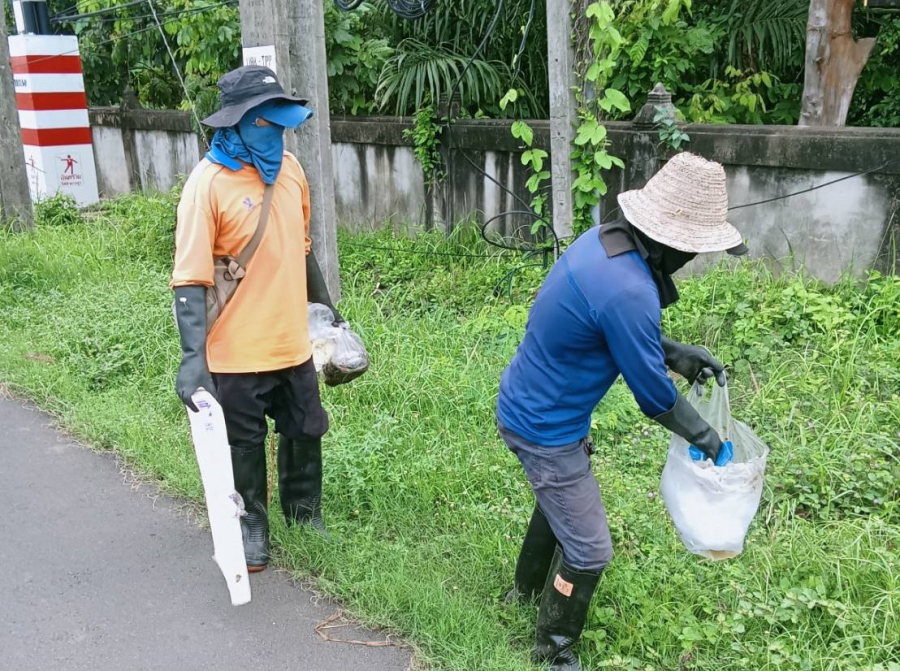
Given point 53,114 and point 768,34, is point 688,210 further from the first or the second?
point 53,114

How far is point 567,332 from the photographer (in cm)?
268

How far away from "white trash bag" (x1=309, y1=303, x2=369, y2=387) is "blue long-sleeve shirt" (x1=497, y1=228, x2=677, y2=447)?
961 millimetres

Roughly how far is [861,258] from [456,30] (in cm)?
487

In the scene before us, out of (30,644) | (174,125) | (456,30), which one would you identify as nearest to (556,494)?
(30,644)

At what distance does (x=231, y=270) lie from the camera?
11.0ft

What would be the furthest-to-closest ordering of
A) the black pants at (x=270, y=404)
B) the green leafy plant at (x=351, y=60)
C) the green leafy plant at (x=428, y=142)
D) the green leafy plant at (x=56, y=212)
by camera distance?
the green leafy plant at (x=56, y=212), the green leafy plant at (x=351, y=60), the green leafy plant at (x=428, y=142), the black pants at (x=270, y=404)

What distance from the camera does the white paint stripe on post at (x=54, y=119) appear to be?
10.8 m

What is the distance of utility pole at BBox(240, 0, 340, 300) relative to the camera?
4664 millimetres

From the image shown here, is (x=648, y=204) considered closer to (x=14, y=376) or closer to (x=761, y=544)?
(x=761, y=544)

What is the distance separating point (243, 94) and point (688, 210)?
1.72 metres

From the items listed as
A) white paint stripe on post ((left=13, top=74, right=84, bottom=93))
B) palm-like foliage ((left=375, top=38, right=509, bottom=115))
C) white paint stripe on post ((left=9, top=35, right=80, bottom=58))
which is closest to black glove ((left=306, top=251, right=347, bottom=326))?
palm-like foliage ((left=375, top=38, right=509, bottom=115))

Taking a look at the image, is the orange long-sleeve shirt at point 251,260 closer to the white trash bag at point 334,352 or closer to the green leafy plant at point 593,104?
the white trash bag at point 334,352

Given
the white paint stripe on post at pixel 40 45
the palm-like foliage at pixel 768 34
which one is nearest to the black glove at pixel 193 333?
the palm-like foliage at pixel 768 34

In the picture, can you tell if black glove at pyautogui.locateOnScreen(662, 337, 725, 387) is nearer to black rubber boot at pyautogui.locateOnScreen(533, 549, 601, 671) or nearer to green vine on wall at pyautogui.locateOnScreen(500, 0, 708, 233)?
black rubber boot at pyautogui.locateOnScreen(533, 549, 601, 671)
